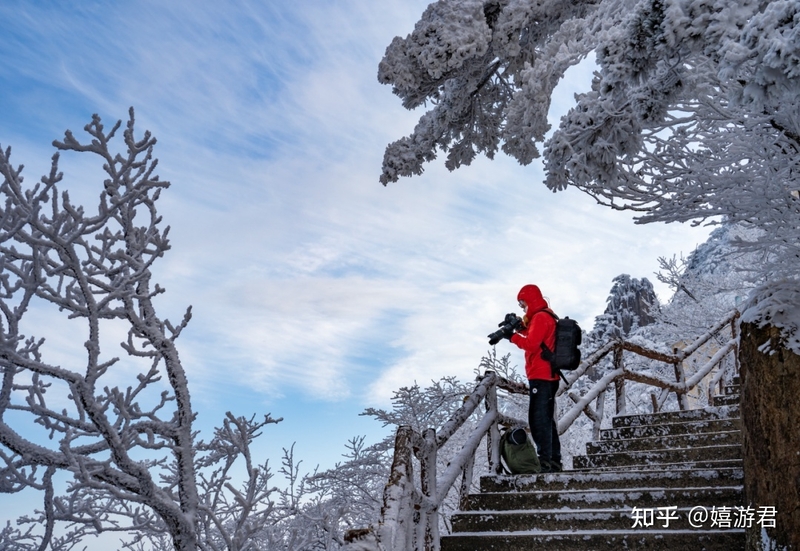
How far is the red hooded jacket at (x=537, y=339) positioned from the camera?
669 cm

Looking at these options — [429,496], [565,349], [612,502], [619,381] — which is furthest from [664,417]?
[429,496]

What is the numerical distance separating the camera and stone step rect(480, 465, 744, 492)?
1512 mm

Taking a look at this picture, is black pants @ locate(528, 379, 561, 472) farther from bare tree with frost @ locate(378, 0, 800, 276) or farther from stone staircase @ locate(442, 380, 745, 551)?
bare tree with frost @ locate(378, 0, 800, 276)

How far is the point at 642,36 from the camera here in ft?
15.1

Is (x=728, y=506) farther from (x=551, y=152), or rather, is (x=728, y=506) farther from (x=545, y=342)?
(x=551, y=152)

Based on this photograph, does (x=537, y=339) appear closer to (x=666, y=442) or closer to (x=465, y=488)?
(x=465, y=488)

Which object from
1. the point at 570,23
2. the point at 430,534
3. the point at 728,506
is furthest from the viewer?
the point at 570,23

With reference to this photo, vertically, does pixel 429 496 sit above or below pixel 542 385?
below

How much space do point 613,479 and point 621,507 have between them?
58 centimetres

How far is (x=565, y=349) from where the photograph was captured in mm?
6719

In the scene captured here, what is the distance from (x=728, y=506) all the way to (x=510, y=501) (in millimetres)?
1832

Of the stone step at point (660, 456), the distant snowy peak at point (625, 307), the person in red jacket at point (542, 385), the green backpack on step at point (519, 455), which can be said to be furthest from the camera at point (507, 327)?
the distant snowy peak at point (625, 307)

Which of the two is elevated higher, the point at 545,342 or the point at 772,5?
the point at 772,5

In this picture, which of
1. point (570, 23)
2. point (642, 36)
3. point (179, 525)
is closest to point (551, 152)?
point (642, 36)
